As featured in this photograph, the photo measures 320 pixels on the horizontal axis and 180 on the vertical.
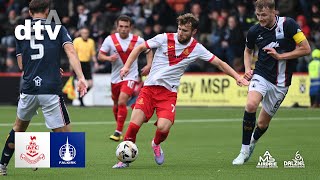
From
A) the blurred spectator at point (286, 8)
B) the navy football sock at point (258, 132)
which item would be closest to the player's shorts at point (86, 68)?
the blurred spectator at point (286, 8)

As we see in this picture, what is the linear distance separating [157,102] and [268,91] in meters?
1.70

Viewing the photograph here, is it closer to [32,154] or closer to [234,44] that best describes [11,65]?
[234,44]

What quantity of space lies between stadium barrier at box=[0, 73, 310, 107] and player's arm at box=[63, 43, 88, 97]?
60.6ft

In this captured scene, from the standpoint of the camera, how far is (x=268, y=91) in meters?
14.6

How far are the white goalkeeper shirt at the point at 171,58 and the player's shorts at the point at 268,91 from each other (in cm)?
75

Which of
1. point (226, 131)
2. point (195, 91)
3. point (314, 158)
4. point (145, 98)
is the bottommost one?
point (195, 91)

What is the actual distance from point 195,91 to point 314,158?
16.0 m

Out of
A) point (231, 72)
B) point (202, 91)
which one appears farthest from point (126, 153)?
point (202, 91)

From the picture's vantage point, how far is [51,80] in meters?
12.2

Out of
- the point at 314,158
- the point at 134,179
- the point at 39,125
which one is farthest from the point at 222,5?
the point at 134,179

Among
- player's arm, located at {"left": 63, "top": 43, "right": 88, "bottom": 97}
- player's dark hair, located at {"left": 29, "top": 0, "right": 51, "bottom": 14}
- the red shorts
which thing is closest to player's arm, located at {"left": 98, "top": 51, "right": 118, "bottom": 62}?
the red shorts

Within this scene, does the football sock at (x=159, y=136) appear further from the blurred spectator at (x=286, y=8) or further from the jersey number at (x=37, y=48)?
the blurred spectator at (x=286, y=8)

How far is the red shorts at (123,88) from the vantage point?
19375mm

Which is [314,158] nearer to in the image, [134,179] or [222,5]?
[134,179]
